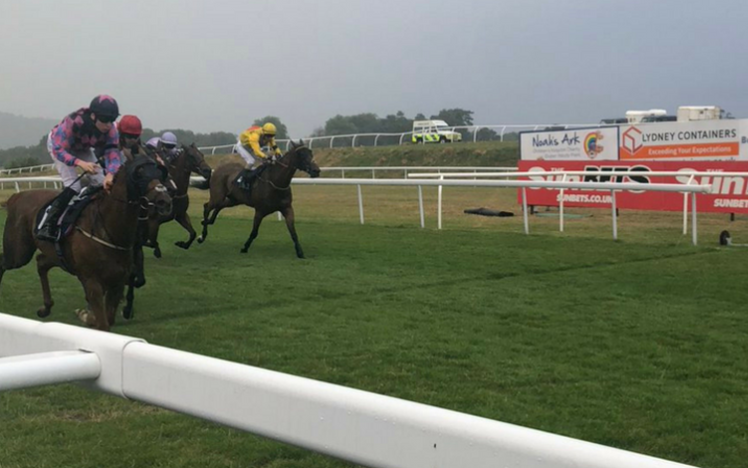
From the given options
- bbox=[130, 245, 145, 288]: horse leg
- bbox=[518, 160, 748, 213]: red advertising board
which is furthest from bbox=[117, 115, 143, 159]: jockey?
bbox=[518, 160, 748, 213]: red advertising board

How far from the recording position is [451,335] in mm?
6234

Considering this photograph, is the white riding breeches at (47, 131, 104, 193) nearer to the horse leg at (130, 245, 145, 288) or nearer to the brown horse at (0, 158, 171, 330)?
the brown horse at (0, 158, 171, 330)

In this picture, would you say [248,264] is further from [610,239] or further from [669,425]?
[669,425]

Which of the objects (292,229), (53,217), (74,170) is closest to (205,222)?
(292,229)

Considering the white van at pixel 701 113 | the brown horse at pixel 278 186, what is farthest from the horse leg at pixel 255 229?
the white van at pixel 701 113

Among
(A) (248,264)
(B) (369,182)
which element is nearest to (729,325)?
(A) (248,264)

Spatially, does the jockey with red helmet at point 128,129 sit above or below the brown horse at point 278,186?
above

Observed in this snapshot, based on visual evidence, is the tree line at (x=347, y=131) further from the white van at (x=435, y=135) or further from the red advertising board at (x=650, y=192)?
the red advertising board at (x=650, y=192)

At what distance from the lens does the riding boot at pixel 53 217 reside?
630 centimetres

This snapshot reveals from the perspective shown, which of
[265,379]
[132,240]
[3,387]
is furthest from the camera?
[132,240]

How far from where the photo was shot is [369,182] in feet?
47.7

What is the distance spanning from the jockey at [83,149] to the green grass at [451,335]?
1060mm

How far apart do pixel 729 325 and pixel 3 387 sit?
589 cm

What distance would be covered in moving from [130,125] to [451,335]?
3664mm
